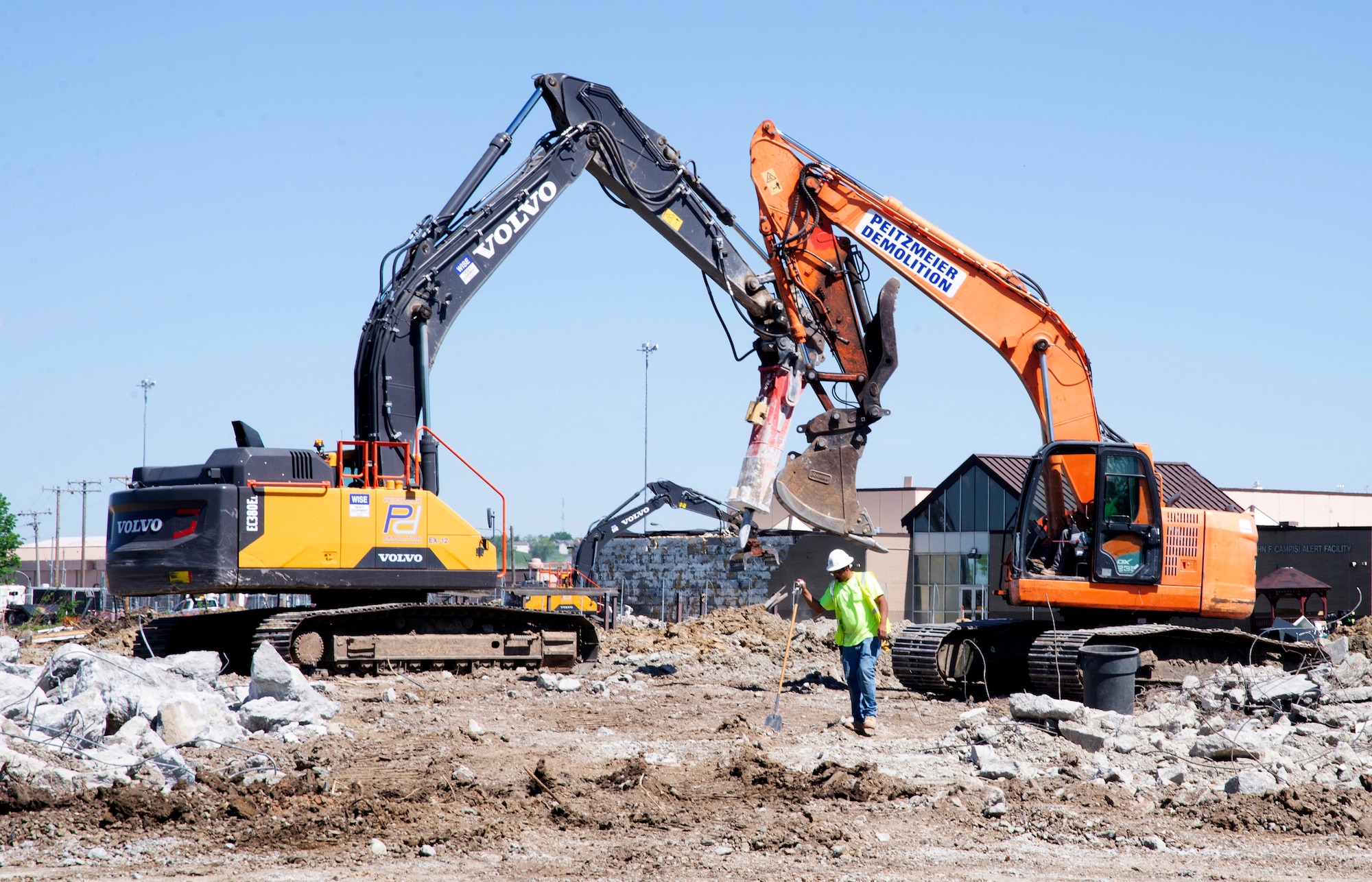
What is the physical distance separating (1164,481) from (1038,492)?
2279cm

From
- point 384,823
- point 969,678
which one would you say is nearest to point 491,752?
point 384,823

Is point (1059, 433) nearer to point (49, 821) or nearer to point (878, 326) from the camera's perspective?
point (878, 326)

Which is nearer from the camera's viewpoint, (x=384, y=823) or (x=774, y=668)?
(x=384, y=823)

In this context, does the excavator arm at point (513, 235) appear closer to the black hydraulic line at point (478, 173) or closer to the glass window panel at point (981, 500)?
the black hydraulic line at point (478, 173)

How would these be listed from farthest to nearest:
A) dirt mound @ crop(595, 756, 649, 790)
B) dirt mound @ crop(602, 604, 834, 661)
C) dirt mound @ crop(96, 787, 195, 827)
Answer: dirt mound @ crop(602, 604, 834, 661)
dirt mound @ crop(595, 756, 649, 790)
dirt mound @ crop(96, 787, 195, 827)

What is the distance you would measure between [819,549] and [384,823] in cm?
Answer: 3051

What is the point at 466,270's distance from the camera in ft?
45.9

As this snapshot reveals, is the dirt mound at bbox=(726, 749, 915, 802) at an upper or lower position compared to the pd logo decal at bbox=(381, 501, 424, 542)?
lower

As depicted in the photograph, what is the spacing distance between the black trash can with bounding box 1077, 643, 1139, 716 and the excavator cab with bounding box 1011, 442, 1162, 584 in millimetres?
1854

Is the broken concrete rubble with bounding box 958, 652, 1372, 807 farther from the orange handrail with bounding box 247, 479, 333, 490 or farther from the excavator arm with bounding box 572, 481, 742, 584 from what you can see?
the excavator arm with bounding box 572, 481, 742, 584

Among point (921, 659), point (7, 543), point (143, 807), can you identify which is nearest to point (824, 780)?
point (143, 807)

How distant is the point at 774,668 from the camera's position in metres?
16.3

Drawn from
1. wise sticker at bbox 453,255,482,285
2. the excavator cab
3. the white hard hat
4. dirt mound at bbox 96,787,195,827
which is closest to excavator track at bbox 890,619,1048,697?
the excavator cab

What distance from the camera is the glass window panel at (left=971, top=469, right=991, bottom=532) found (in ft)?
117
